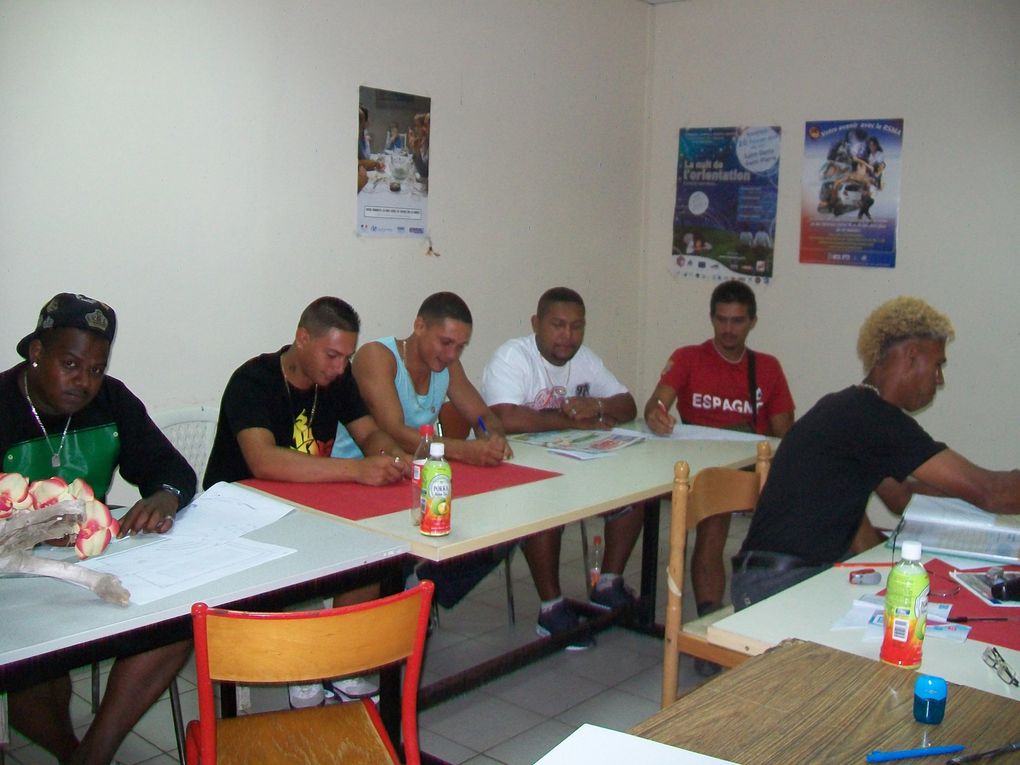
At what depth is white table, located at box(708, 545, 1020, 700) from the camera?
5.47 feet

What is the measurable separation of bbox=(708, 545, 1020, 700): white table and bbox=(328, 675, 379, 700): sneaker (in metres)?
1.50

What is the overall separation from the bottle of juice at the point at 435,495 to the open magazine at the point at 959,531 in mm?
1089

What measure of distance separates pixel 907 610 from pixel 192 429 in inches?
101

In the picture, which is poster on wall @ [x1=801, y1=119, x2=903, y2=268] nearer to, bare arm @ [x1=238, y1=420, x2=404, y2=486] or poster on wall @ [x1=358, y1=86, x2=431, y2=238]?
poster on wall @ [x1=358, y1=86, x2=431, y2=238]

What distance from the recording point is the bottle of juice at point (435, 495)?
237 centimetres

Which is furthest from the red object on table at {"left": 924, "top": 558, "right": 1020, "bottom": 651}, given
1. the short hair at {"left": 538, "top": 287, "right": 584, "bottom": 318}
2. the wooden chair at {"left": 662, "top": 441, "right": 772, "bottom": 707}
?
the short hair at {"left": 538, "top": 287, "right": 584, "bottom": 318}

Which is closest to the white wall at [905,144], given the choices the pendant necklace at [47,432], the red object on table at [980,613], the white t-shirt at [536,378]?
the white t-shirt at [536,378]

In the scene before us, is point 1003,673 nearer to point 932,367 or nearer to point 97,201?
point 932,367

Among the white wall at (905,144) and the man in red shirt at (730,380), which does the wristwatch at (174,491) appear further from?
the white wall at (905,144)

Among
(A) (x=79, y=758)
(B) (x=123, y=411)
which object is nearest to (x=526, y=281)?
(B) (x=123, y=411)

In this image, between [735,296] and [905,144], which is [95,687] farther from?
[905,144]

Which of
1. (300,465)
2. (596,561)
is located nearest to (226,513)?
(300,465)

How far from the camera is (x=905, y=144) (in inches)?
197

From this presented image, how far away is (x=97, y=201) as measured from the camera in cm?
348
